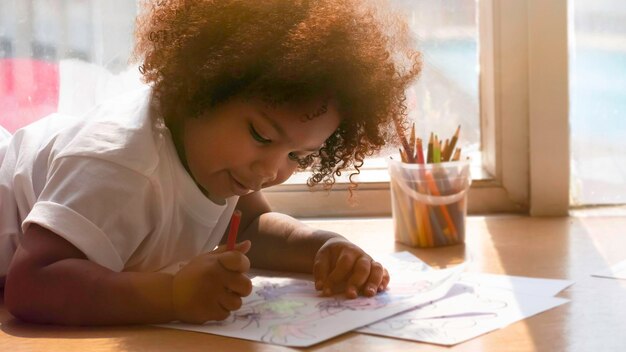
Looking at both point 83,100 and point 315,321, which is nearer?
point 315,321

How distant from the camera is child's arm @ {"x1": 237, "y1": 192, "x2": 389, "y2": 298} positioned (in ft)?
3.28

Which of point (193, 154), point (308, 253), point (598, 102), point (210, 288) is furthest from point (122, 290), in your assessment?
point (598, 102)

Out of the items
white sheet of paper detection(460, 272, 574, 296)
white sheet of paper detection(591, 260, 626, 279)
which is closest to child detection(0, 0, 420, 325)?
white sheet of paper detection(460, 272, 574, 296)

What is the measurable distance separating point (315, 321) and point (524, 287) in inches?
9.6

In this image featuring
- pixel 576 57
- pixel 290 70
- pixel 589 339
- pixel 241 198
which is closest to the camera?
pixel 589 339

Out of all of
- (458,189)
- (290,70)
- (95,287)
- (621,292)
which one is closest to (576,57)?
(458,189)

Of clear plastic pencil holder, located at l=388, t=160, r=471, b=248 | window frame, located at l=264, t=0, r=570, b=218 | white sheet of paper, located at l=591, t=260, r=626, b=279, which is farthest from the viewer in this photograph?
window frame, located at l=264, t=0, r=570, b=218

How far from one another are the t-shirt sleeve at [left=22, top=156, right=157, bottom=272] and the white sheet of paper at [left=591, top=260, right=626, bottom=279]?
0.49 meters

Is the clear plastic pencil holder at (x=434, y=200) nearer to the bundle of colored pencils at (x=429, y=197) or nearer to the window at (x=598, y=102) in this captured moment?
the bundle of colored pencils at (x=429, y=197)

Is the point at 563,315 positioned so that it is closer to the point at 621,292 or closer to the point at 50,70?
the point at 621,292

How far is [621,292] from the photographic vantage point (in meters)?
0.98

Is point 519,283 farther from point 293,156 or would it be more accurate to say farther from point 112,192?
point 112,192

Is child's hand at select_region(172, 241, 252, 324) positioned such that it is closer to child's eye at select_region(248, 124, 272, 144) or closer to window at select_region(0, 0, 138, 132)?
child's eye at select_region(248, 124, 272, 144)

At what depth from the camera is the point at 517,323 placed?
87cm
